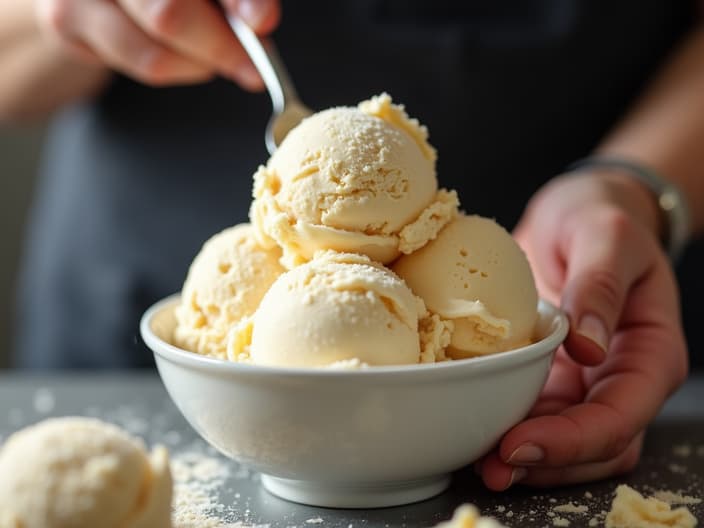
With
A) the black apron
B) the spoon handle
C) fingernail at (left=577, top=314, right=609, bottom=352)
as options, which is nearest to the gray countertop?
fingernail at (left=577, top=314, right=609, bottom=352)

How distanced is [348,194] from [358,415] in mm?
215

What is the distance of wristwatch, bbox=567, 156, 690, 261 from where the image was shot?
137 cm

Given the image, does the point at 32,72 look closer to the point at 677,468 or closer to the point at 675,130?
the point at 675,130

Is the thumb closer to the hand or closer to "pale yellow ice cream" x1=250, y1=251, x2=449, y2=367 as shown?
the hand

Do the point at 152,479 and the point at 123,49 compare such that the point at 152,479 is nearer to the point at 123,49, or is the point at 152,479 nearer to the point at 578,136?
the point at 123,49

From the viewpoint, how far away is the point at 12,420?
1.18 meters

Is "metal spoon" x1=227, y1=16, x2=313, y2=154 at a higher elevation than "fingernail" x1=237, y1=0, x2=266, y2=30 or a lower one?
lower

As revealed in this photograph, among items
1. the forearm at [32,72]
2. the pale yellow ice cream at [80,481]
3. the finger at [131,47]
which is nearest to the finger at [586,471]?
the pale yellow ice cream at [80,481]

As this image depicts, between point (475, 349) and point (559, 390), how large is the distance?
9.8 inches

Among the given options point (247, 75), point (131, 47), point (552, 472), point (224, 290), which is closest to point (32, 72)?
point (131, 47)

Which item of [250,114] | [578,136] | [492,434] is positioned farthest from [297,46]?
[492,434]

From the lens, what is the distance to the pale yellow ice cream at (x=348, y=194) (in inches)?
33.4

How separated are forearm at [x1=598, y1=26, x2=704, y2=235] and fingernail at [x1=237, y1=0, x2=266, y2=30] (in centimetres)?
65

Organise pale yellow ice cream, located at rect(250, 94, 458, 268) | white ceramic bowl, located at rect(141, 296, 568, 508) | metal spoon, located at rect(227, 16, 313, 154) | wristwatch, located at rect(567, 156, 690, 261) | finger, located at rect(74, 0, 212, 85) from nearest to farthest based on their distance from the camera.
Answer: white ceramic bowl, located at rect(141, 296, 568, 508) → pale yellow ice cream, located at rect(250, 94, 458, 268) → metal spoon, located at rect(227, 16, 313, 154) → finger, located at rect(74, 0, 212, 85) → wristwatch, located at rect(567, 156, 690, 261)
